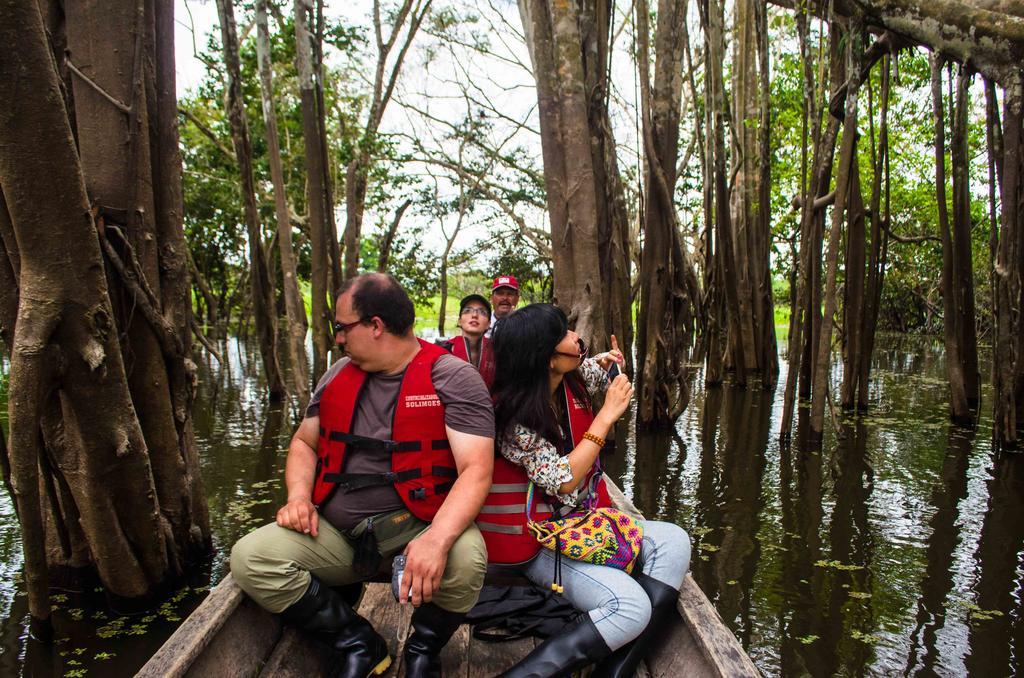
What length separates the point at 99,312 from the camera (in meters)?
3.04

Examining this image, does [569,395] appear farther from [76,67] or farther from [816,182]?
[816,182]

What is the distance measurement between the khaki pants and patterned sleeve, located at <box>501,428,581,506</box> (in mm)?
245

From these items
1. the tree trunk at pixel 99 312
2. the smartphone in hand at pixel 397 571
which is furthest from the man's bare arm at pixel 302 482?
the tree trunk at pixel 99 312

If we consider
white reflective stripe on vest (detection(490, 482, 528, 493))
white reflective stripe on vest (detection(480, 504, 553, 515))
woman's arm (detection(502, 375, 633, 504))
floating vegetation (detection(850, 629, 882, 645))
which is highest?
woman's arm (detection(502, 375, 633, 504))

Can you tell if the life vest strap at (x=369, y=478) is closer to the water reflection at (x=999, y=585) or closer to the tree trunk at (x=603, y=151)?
the water reflection at (x=999, y=585)

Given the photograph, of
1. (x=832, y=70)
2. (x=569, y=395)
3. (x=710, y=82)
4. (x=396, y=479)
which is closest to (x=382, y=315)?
(x=396, y=479)

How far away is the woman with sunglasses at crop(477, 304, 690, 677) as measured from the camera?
2.18 meters

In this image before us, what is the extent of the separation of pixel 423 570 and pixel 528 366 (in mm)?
691

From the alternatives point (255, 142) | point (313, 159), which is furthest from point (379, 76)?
point (313, 159)

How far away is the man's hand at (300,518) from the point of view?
7.32 ft

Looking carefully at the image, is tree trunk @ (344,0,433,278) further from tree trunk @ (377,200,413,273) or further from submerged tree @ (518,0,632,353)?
submerged tree @ (518,0,632,353)

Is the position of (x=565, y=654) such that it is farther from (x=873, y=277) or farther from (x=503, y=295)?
(x=873, y=277)

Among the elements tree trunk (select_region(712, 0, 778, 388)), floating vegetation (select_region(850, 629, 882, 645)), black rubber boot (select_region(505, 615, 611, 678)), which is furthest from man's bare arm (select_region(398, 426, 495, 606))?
tree trunk (select_region(712, 0, 778, 388))

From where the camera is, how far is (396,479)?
2297 millimetres
